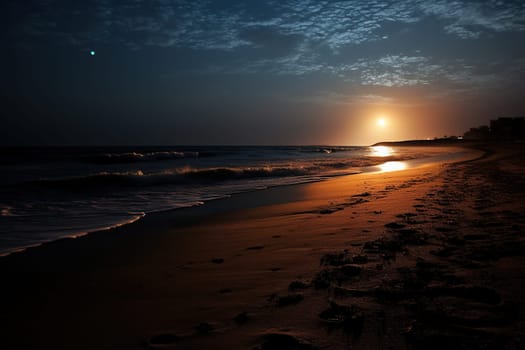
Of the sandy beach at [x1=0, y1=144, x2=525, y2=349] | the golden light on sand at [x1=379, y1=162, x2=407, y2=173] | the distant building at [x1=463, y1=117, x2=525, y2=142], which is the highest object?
the distant building at [x1=463, y1=117, x2=525, y2=142]

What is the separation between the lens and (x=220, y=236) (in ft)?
16.9

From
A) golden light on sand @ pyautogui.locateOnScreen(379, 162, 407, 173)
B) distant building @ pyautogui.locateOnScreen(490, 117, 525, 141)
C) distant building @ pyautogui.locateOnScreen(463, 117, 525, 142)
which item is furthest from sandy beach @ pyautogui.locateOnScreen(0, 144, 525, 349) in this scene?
distant building @ pyautogui.locateOnScreen(490, 117, 525, 141)

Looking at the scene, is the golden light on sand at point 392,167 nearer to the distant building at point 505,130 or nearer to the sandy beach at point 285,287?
the sandy beach at point 285,287

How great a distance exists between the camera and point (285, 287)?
9.07 feet

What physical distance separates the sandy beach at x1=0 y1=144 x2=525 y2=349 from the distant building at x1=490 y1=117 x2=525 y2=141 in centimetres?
10747

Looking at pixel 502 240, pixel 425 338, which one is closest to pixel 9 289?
pixel 425 338

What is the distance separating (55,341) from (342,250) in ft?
9.35

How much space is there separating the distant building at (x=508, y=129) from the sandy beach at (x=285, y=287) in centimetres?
10747

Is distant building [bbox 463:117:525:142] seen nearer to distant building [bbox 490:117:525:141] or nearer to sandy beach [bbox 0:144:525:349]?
distant building [bbox 490:117:525:141]

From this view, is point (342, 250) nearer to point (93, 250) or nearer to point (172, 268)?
point (172, 268)

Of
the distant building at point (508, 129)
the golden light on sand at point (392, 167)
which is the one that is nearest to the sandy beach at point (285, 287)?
the golden light on sand at point (392, 167)

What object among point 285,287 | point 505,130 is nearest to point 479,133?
point 505,130

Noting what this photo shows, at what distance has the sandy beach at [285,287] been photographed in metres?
1.95

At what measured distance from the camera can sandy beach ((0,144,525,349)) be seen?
1.95 m
